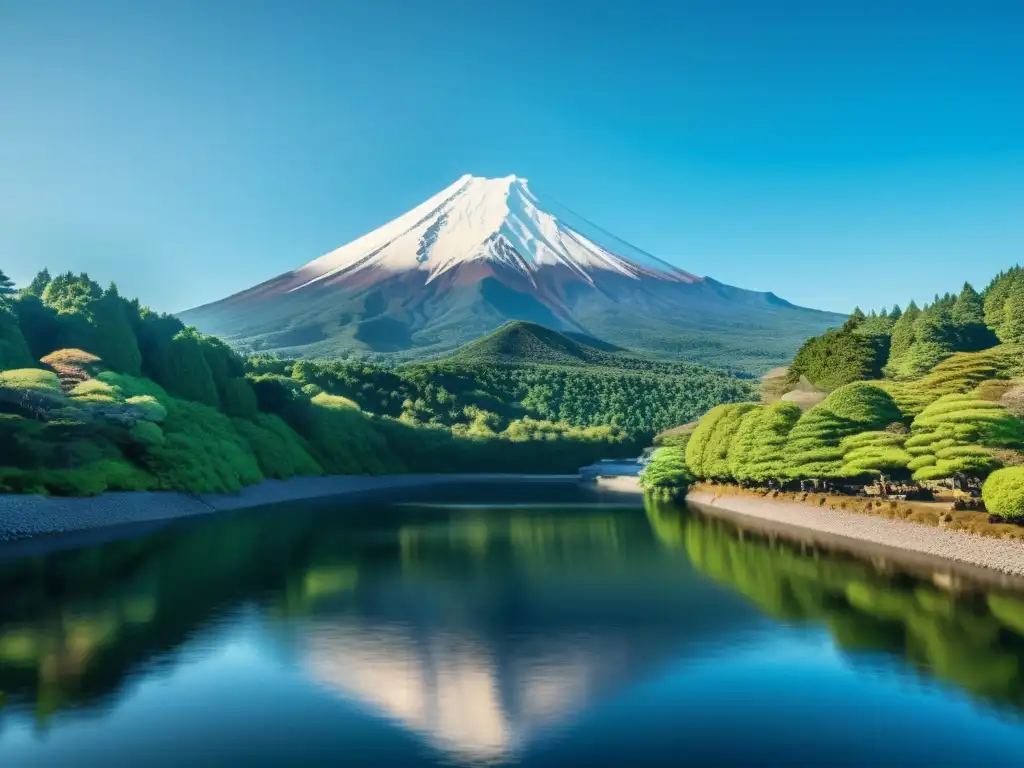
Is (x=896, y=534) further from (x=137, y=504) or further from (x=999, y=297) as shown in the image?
(x=999, y=297)

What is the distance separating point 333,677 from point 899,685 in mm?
11087

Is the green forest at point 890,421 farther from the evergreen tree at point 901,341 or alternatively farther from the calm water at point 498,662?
the calm water at point 498,662

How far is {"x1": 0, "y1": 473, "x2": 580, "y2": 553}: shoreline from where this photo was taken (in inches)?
1772

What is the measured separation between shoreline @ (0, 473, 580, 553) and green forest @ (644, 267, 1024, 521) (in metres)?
31.7

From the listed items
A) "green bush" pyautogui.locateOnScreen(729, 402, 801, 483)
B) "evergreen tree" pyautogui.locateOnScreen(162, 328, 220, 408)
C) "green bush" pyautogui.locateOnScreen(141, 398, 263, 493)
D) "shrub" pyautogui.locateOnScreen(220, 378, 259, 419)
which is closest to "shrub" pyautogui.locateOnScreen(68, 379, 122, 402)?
"green bush" pyautogui.locateOnScreen(141, 398, 263, 493)

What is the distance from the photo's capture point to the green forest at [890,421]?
141 ft

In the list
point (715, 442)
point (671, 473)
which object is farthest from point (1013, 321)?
point (715, 442)

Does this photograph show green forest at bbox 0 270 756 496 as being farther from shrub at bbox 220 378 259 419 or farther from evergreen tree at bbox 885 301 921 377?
evergreen tree at bbox 885 301 921 377

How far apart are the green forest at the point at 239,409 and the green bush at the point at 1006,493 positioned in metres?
43.7

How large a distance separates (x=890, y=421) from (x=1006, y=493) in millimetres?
22830

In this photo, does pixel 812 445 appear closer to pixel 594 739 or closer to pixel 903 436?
pixel 903 436

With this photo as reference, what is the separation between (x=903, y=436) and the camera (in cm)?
5044

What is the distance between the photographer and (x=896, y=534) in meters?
41.8

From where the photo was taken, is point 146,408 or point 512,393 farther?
point 512,393
